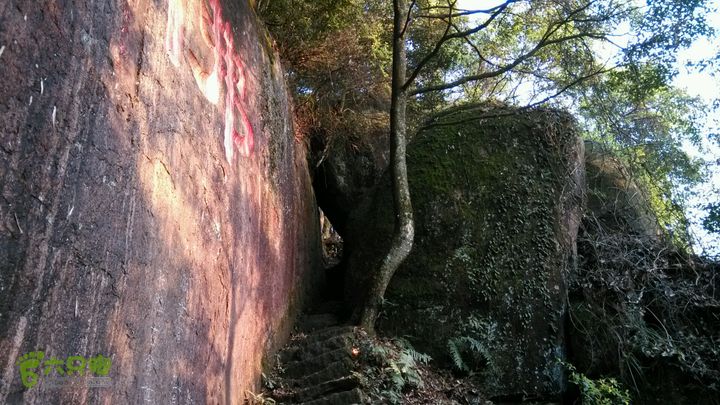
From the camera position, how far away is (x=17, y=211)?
229 centimetres

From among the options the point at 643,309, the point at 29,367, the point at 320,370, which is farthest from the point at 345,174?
the point at 29,367

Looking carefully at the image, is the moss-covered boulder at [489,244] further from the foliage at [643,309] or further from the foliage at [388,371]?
the foliage at [388,371]

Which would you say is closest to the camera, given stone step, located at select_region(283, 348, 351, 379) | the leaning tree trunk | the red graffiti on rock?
the red graffiti on rock

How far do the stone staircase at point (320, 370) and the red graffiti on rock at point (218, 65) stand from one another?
2.52 meters

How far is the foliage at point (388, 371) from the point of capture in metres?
5.77

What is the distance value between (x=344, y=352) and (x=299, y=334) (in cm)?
127

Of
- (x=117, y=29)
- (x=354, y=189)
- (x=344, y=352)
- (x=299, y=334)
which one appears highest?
(x=354, y=189)

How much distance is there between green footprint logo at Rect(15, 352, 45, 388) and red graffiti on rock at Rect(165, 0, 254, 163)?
2.40 metres

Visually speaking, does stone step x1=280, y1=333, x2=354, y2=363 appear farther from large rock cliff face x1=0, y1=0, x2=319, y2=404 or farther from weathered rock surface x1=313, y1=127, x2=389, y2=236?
weathered rock surface x1=313, y1=127, x2=389, y2=236

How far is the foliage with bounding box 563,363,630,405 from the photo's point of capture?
6429 millimetres

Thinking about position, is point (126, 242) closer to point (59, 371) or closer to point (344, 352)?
point (59, 371)

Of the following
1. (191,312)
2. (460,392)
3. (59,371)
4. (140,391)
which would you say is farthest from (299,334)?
(59,371)

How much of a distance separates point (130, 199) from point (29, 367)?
119 centimetres

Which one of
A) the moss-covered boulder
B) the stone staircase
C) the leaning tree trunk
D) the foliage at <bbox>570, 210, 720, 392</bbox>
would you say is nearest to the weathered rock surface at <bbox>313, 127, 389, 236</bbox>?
the moss-covered boulder
